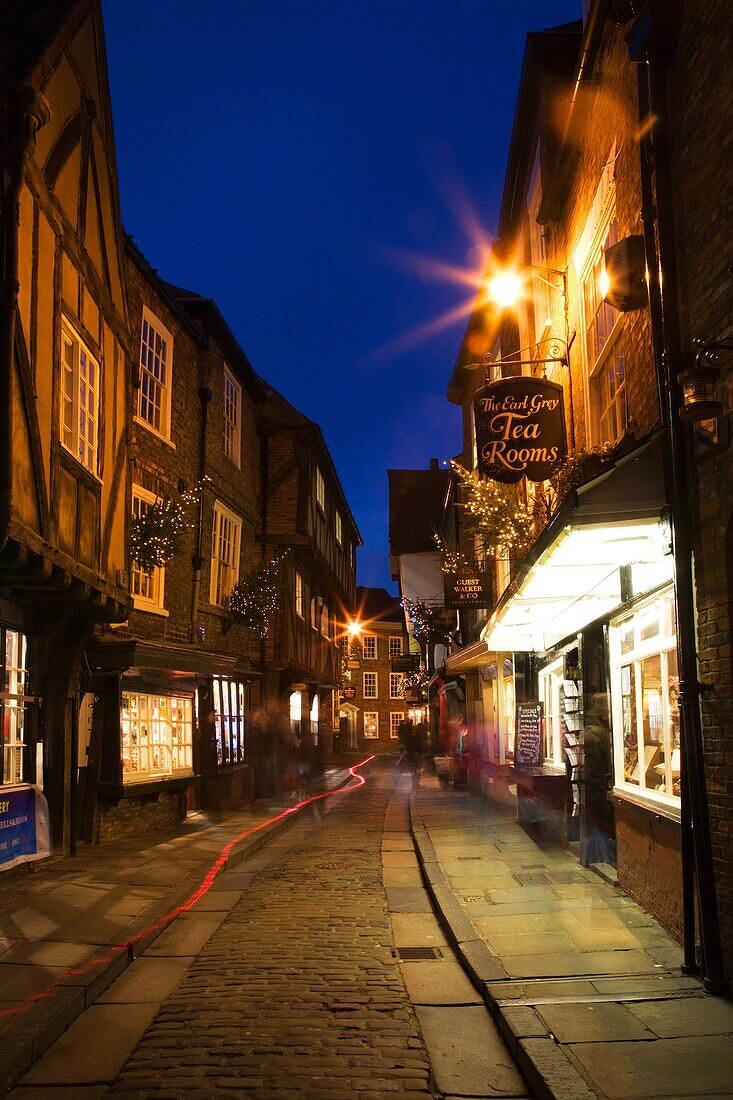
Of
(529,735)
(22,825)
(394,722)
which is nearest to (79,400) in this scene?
(22,825)

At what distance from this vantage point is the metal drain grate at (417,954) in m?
6.79

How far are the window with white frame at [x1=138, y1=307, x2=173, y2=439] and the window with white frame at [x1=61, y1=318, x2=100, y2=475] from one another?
336cm

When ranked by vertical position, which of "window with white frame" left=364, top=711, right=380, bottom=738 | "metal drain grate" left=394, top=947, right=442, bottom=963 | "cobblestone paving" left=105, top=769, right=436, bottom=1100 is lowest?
"window with white frame" left=364, top=711, right=380, bottom=738

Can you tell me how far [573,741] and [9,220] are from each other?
813cm

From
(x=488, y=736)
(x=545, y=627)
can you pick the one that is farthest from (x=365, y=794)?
(x=545, y=627)

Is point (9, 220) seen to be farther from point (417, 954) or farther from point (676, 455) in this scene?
point (417, 954)

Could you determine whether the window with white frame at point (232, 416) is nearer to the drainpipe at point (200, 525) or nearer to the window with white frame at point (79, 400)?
the drainpipe at point (200, 525)

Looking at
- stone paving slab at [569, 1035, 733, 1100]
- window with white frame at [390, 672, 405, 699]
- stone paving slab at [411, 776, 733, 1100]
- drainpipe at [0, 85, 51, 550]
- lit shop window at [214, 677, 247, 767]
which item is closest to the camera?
stone paving slab at [569, 1035, 733, 1100]

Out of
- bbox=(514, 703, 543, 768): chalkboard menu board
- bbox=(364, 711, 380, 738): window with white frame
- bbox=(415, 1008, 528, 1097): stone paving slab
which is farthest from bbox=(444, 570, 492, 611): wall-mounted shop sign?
bbox=(364, 711, 380, 738): window with white frame

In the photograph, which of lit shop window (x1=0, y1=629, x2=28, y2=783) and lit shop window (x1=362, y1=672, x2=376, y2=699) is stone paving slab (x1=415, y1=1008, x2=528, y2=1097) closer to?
lit shop window (x1=0, y1=629, x2=28, y2=783)

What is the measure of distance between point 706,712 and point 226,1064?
11.8 ft

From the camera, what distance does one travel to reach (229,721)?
18.4 meters

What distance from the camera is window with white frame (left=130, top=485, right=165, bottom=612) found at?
1377 cm

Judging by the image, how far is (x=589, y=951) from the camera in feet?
20.8
